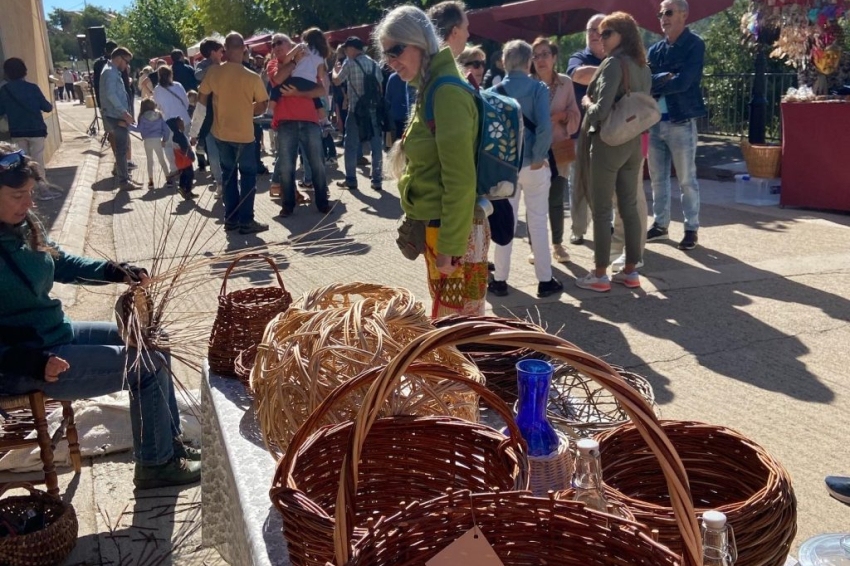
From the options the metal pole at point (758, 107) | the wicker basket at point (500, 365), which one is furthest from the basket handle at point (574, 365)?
the metal pole at point (758, 107)

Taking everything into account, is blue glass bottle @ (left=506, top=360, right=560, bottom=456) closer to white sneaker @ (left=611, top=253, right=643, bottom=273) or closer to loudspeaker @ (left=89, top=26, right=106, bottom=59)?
white sneaker @ (left=611, top=253, right=643, bottom=273)

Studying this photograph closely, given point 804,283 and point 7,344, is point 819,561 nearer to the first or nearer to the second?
point 7,344

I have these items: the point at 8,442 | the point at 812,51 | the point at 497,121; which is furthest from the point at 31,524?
the point at 812,51

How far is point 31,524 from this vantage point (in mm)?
2939

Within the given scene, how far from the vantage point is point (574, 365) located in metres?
1.23

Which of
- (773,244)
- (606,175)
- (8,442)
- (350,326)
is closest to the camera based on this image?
(350,326)

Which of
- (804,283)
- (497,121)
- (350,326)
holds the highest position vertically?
(497,121)

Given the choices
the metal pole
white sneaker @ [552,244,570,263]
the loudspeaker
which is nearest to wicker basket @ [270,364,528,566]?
white sneaker @ [552,244,570,263]

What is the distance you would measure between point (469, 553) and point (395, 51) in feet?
7.39

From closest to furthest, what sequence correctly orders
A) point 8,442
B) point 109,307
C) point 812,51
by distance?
1. point 8,442
2. point 109,307
3. point 812,51

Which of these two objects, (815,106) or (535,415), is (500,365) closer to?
(535,415)

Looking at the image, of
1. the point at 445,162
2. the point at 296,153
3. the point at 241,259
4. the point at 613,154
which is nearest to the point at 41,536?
the point at 241,259

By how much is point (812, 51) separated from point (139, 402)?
8185 mm

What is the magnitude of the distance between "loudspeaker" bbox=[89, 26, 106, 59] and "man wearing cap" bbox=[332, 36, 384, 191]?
11.7 m
